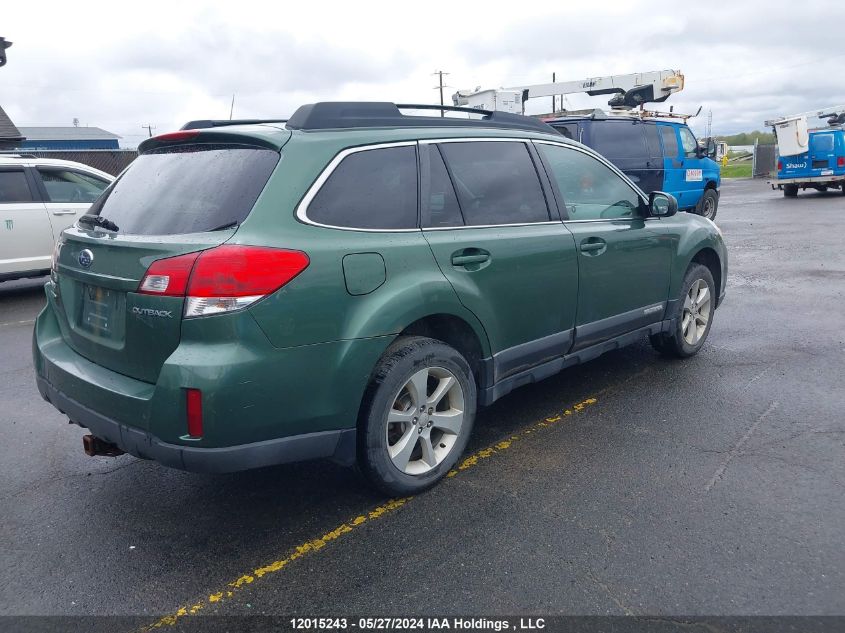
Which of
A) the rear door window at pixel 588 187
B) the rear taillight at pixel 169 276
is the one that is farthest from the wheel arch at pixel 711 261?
the rear taillight at pixel 169 276

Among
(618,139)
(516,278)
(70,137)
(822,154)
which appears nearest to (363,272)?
(516,278)

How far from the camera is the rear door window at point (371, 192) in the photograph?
3.14 meters

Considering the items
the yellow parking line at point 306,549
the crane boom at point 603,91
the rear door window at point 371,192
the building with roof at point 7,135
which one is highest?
the building with roof at point 7,135

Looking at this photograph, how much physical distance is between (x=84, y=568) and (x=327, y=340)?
1.38 meters

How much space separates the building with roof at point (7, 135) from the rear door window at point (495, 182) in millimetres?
33300

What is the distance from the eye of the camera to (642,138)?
12.9 m

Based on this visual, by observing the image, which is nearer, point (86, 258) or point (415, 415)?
point (86, 258)

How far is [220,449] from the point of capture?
9.18ft

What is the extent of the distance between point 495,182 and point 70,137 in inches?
3557

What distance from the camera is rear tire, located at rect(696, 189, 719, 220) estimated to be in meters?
15.5

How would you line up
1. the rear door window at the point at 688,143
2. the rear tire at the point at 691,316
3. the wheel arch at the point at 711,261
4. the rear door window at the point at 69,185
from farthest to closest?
the rear door window at the point at 688,143, the rear door window at the point at 69,185, the wheel arch at the point at 711,261, the rear tire at the point at 691,316

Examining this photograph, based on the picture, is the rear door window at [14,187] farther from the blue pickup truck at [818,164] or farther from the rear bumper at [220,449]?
the blue pickup truck at [818,164]

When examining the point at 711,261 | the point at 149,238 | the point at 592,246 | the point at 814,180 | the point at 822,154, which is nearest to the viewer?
the point at 149,238

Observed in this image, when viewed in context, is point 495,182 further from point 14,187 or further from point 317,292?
point 14,187
